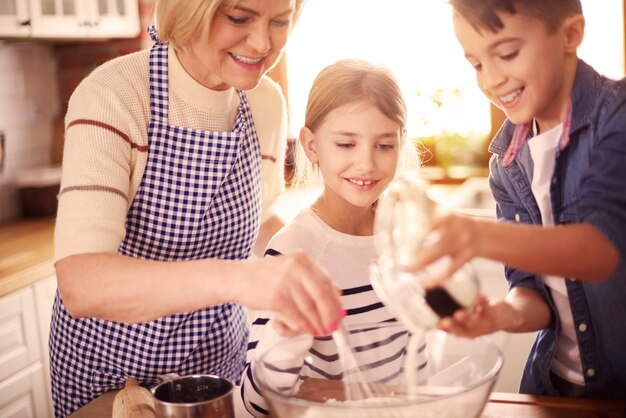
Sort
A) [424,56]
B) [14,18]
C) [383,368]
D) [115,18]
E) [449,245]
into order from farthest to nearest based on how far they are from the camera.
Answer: [424,56] < [115,18] < [14,18] < [383,368] < [449,245]

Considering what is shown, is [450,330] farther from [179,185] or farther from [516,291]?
[179,185]

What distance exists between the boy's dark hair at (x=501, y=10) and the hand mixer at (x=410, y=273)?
37 centimetres

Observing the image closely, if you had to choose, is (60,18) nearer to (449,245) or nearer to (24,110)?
(24,110)

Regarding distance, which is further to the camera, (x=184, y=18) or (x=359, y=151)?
(x=359, y=151)

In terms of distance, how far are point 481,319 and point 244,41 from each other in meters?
0.62

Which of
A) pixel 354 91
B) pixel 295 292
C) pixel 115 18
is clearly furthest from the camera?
pixel 115 18

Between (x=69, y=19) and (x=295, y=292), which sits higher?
(x=69, y=19)

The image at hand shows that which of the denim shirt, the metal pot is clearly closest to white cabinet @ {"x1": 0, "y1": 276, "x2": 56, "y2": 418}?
the metal pot

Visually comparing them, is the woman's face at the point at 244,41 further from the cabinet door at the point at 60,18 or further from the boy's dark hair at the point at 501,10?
the cabinet door at the point at 60,18

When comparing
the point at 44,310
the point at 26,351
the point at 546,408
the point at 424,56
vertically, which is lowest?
the point at 26,351

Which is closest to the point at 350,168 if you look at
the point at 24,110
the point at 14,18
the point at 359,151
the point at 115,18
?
the point at 359,151

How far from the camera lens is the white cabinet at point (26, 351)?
6.98ft

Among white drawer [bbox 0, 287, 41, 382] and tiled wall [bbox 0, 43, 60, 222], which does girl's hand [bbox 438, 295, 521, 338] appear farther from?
tiled wall [bbox 0, 43, 60, 222]

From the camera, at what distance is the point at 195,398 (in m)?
0.88
